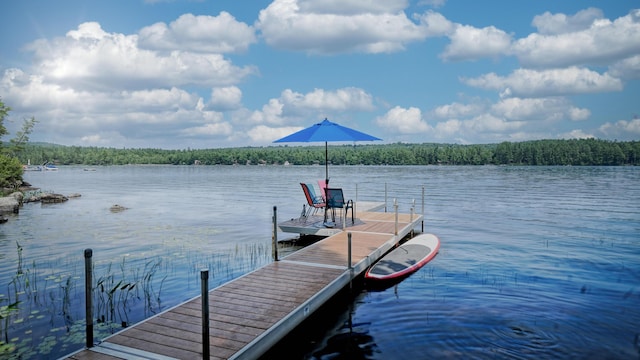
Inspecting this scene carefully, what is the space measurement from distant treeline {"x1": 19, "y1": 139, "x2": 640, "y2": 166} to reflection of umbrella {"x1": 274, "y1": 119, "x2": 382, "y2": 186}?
8817 centimetres

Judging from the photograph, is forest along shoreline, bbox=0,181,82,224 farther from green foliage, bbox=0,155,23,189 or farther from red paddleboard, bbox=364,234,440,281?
red paddleboard, bbox=364,234,440,281

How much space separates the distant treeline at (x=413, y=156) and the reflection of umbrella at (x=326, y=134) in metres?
88.2

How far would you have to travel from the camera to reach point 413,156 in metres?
118

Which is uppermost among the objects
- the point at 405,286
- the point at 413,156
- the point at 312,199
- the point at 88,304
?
the point at 413,156

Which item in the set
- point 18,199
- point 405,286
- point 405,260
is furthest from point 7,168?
point 405,286

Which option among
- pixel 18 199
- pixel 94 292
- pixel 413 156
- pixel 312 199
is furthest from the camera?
pixel 413 156

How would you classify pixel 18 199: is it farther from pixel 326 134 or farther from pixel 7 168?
pixel 326 134

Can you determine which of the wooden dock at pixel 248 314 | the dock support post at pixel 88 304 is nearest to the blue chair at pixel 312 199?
the wooden dock at pixel 248 314

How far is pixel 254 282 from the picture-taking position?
7840 millimetres

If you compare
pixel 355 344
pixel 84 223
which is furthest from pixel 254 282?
pixel 84 223

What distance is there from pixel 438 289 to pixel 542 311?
6.74 feet

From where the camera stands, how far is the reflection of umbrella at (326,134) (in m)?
12.0

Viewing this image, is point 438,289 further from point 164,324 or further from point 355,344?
point 164,324

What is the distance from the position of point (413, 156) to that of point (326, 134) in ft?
358
